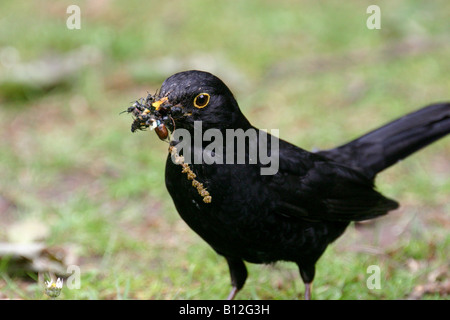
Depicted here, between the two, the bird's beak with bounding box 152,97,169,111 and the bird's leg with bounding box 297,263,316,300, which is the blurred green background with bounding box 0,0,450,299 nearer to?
the bird's leg with bounding box 297,263,316,300

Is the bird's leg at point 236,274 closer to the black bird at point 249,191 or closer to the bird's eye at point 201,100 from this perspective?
the black bird at point 249,191

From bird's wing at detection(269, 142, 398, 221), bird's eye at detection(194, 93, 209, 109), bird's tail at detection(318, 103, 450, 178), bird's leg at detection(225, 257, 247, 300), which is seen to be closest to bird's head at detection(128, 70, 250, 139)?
bird's eye at detection(194, 93, 209, 109)

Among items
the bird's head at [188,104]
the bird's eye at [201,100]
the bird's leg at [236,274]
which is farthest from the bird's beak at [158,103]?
the bird's leg at [236,274]

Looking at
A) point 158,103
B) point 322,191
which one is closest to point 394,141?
point 322,191

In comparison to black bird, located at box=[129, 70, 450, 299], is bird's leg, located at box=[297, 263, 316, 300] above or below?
below

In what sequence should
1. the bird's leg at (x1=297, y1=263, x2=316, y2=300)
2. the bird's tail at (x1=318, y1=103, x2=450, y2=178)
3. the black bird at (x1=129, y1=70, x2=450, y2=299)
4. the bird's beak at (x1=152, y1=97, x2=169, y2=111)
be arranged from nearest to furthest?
the bird's beak at (x1=152, y1=97, x2=169, y2=111) < the black bird at (x1=129, y1=70, x2=450, y2=299) < the bird's leg at (x1=297, y1=263, x2=316, y2=300) < the bird's tail at (x1=318, y1=103, x2=450, y2=178)

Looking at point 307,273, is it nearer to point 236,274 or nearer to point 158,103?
point 236,274
